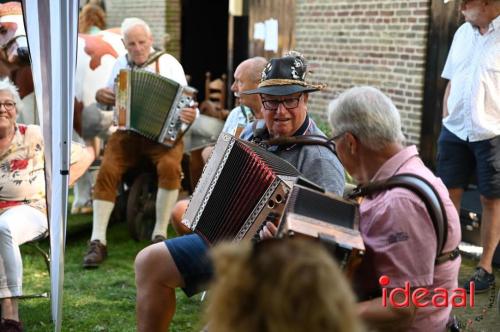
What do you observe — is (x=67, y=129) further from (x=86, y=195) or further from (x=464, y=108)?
(x=86, y=195)

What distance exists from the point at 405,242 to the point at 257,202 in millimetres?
710

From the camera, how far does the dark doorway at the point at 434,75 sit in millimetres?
6906

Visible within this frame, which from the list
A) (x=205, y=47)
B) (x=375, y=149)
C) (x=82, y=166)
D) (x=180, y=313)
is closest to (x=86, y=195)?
(x=82, y=166)

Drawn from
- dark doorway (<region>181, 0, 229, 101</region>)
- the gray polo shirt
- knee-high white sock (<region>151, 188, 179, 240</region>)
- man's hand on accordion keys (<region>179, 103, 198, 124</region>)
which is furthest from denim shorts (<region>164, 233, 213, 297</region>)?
dark doorway (<region>181, 0, 229, 101</region>)

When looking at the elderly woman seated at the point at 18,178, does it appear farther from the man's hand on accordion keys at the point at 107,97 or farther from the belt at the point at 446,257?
the belt at the point at 446,257

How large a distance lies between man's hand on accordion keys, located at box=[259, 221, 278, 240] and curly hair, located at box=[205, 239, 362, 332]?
122cm

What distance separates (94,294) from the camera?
5.19m

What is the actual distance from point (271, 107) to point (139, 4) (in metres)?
9.94

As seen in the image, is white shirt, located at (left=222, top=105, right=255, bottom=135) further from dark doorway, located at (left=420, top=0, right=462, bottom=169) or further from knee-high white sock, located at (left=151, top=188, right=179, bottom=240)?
dark doorway, located at (left=420, top=0, right=462, bottom=169)

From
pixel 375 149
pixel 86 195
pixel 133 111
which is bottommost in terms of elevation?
pixel 86 195

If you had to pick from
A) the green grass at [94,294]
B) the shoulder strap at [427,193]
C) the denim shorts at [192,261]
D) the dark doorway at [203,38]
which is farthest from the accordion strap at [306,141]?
the dark doorway at [203,38]

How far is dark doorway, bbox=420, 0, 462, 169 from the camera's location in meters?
6.91

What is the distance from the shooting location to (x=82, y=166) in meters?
6.05

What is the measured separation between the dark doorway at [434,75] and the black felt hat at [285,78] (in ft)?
11.7
